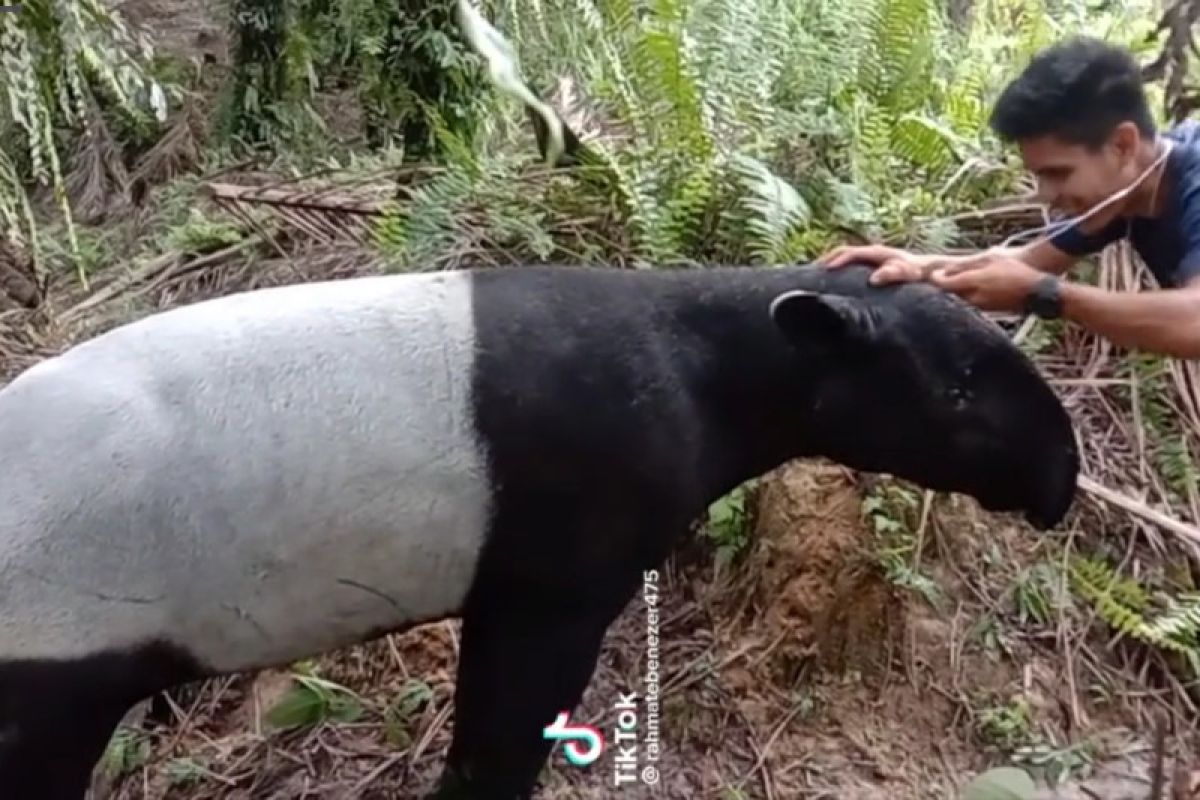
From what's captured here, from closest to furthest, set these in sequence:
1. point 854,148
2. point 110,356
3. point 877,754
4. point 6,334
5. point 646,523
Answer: point 110,356 < point 646,523 < point 877,754 < point 854,148 < point 6,334

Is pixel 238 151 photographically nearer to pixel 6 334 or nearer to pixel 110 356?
pixel 6 334

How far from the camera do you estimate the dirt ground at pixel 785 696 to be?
367 centimetres

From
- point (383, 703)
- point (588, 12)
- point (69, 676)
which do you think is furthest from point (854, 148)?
point (69, 676)

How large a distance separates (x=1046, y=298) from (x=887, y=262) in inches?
13.6

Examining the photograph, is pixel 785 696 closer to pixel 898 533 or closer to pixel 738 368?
pixel 898 533

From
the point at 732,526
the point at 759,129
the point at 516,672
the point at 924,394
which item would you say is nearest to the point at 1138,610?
the point at 732,526

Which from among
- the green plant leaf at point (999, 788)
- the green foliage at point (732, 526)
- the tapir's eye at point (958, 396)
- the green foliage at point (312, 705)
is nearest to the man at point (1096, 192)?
the tapir's eye at point (958, 396)

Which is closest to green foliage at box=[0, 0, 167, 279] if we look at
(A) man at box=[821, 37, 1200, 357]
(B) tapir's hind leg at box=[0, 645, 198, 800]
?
(B) tapir's hind leg at box=[0, 645, 198, 800]

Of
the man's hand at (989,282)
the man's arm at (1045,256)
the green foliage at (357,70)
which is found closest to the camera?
the man's hand at (989,282)

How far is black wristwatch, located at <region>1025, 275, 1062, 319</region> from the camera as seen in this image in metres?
3.18

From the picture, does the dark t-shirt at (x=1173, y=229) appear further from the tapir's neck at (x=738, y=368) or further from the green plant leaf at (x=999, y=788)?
the green plant leaf at (x=999, y=788)

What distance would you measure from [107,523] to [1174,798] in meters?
2.34

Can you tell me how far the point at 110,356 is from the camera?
111 inches

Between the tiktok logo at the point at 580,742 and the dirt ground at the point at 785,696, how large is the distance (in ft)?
0.26
